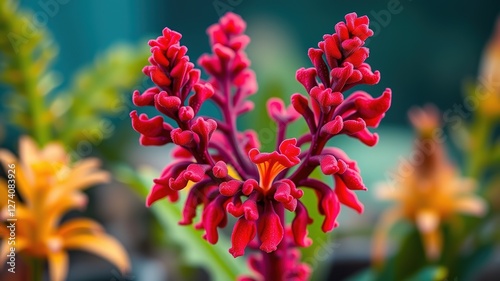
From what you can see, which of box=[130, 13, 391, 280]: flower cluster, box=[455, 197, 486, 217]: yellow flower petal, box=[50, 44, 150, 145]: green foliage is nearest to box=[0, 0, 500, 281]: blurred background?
box=[50, 44, 150, 145]: green foliage

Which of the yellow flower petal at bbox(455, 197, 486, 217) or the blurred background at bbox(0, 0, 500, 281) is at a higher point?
the blurred background at bbox(0, 0, 500, 281)

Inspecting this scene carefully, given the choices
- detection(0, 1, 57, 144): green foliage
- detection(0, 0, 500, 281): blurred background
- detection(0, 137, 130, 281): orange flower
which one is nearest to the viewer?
detection(0, 137, 130, 281): orange flower

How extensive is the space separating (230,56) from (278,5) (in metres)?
0.99

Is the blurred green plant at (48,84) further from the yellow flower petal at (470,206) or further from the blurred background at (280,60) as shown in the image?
the yellow flower petal at (470,206)

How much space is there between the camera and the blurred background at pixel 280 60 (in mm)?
750

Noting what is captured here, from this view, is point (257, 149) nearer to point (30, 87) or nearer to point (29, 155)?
point (29, 155)

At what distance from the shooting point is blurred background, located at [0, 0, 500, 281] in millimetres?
750

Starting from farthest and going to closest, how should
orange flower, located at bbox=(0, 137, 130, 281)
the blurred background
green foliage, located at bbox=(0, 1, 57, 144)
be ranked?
the blurred background < green foliage, located at bbox=(0, 1, 57, 144) < orange flower, located at bbox=(0, 137, 130, 281)

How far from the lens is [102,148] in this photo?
0.90 metres

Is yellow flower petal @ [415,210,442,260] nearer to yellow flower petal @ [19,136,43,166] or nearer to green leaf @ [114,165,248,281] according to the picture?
green leaf @ [114,165,248,281]

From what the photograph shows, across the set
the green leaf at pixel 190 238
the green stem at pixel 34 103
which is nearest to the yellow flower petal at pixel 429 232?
the green leaf at pixel 190 238

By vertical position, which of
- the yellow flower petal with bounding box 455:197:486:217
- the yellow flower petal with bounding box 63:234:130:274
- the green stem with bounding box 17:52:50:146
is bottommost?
the yellow flower petal with bounding box 63:234:130:274

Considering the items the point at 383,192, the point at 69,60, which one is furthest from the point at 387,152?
→ the point at 69,60

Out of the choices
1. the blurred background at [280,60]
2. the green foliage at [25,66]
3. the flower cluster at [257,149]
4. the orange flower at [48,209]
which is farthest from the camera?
the blurred background at [280,60]
